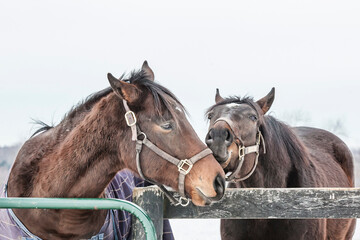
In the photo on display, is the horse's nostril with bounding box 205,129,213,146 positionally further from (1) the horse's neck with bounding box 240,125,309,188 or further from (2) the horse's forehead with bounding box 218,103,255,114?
(1) the horse's neck with bounding box 240,125,309,188

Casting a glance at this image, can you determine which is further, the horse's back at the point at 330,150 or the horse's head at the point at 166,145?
the horse's back at the point at 330,150

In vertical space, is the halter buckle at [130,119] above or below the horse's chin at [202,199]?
above

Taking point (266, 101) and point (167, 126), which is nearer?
point (167, 126)

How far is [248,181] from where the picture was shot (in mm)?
4062

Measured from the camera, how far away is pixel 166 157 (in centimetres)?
258

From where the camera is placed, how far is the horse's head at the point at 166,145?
97.9 inches

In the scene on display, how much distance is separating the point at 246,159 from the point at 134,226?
1574mm

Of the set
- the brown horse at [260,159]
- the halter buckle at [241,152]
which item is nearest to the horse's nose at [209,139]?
the brown horse at [260,159]

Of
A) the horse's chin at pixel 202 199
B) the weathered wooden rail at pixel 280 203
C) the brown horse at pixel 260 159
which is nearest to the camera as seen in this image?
the horse's chin at pixel 202 199

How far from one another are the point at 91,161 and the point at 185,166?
1.96ft

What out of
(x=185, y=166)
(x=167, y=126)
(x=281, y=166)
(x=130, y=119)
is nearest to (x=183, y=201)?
(x=185, y=166)

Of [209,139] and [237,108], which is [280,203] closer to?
[209,139]

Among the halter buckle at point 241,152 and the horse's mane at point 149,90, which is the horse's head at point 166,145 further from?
the halter buckle at point 241,152

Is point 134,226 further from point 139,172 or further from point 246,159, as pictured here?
point 246,159
